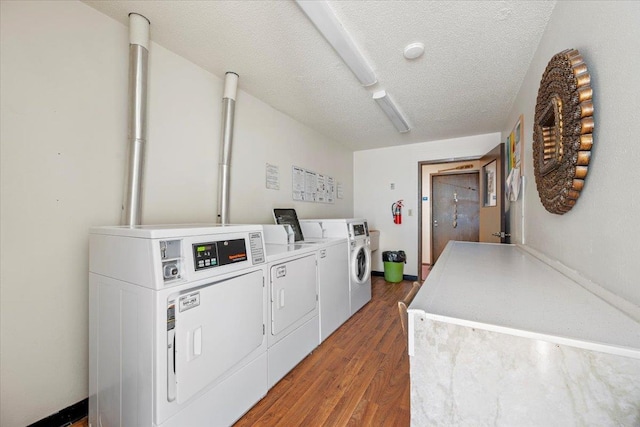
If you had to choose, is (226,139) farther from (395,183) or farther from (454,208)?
(454,208)

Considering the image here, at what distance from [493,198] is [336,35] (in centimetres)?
269

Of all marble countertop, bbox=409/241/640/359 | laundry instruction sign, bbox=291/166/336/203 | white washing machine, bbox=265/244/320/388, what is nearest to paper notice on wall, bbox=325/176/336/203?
laundry instruction sign, bbox=291/166/336/203

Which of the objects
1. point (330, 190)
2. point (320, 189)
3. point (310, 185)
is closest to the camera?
point (310, 185)

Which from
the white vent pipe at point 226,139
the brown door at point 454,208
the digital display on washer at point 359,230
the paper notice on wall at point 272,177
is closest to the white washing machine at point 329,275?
the digital display on washer at point 359,230

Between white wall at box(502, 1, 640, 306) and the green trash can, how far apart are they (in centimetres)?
300

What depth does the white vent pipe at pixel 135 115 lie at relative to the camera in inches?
61.4

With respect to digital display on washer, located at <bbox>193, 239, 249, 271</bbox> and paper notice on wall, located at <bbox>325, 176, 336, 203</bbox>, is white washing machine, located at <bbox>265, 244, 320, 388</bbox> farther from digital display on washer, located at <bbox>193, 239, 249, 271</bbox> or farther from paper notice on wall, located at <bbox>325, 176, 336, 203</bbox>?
paper notice on wall, located at <bbox>325, 176, 336, 203</bbox>

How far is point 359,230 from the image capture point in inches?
122

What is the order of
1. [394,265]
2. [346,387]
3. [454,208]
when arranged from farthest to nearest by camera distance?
[454,208], [394,265], [346,387]

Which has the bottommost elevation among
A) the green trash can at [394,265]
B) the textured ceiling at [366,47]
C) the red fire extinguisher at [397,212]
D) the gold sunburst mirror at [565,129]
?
the green trash can at [394,265]

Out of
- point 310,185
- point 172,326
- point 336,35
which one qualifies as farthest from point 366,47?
point 172,326

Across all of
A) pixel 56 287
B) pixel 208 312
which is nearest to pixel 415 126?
pixel 208 312

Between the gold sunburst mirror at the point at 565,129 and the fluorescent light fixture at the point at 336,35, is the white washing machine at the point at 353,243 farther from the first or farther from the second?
the gold sunburst mirror at the point at 565,129

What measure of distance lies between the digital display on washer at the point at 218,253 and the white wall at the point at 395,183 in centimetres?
348
